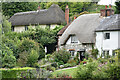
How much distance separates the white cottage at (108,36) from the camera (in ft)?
69.7

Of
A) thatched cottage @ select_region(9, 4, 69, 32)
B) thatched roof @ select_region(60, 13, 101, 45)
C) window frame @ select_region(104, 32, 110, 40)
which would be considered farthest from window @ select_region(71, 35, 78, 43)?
thatched cottage @ select_region(9, 4, 69, 32)

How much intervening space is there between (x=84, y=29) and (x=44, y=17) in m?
9.72

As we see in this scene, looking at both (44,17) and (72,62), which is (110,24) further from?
(44,17)

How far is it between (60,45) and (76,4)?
1506 centimetres

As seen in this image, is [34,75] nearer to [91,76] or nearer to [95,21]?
[91,76]

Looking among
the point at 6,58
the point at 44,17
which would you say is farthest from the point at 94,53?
the point at 44,17

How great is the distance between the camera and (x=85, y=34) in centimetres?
2402

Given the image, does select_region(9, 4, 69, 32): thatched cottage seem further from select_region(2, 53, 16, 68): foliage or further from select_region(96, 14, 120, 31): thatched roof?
select_region(2, 53, 16, 68): foliage

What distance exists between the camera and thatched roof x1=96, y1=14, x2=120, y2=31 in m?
21.4

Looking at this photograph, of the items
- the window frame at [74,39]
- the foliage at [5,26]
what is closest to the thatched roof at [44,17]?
the foliage at [5,26]

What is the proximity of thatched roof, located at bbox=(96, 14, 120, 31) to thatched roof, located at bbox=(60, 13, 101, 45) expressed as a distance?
1.16 meters

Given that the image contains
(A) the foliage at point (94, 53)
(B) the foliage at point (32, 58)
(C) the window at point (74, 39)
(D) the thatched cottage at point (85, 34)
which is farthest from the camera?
(C) the window at point (74, 39)

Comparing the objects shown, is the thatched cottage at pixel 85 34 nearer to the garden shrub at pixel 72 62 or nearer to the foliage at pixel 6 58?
the garden shrub at pixel 72 62

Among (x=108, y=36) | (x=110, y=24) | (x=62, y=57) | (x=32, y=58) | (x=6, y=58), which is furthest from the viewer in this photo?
(x=62, y=57)
